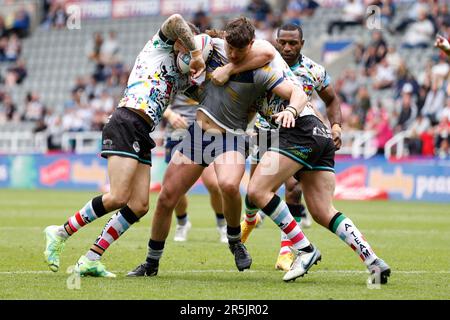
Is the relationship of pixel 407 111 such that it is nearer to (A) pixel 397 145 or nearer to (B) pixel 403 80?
(A) pixel 397 145

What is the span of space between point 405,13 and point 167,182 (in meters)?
20.8

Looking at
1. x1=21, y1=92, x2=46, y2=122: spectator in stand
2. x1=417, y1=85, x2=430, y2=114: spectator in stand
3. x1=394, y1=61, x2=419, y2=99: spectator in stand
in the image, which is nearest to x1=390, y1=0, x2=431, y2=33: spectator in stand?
x1=394, y1=61, x2=419, y2=99: spectator in stand

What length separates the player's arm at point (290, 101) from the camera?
8234 millimetres

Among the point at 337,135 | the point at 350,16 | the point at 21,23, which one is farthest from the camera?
the point at 21,23

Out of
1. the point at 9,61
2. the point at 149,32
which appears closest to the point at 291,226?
the point at 149,32

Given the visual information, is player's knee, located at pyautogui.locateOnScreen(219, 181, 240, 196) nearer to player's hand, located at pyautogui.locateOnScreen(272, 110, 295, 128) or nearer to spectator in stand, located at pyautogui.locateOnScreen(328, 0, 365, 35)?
player's hand, located at pyautogui.locateOnScreen(272, 110, 295, 128)

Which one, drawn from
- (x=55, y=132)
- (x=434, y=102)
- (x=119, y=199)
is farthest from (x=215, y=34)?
(x=55, y=132)

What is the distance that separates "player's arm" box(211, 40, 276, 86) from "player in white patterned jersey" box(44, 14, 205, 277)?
20 cm

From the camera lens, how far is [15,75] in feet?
119

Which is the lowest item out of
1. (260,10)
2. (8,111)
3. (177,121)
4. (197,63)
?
(8,111)

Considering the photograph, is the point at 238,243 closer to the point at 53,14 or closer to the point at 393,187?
the point at 393,187

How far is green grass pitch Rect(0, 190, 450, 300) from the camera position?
7.82 m

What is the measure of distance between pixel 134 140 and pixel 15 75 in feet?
93.5

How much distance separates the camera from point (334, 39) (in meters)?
29.3
